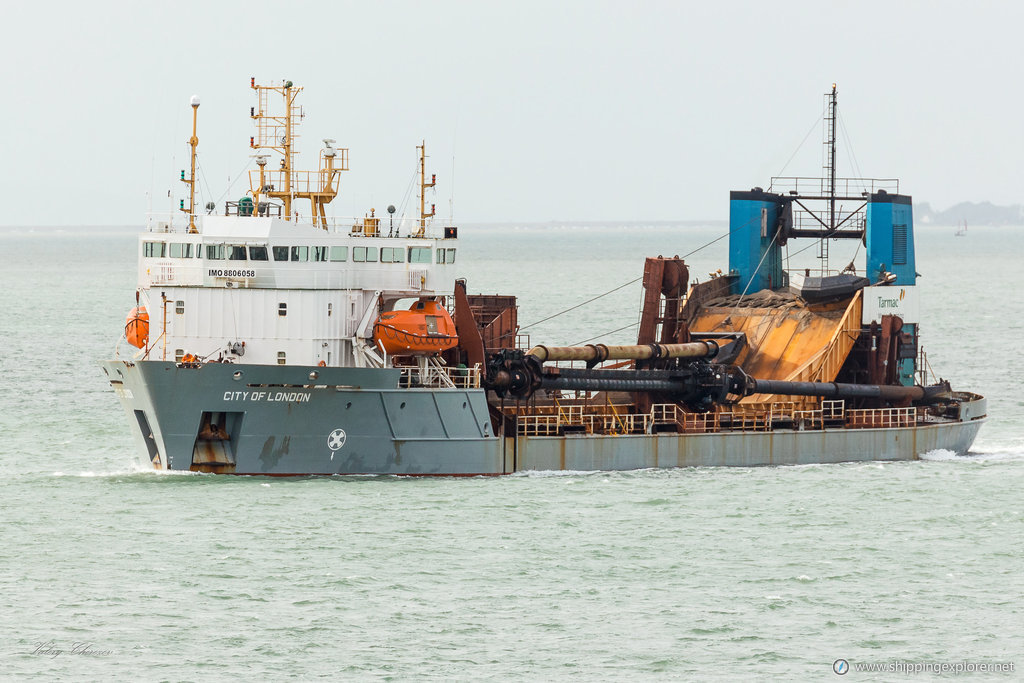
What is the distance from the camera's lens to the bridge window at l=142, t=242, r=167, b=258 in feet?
130

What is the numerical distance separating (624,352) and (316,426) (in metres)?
9.00

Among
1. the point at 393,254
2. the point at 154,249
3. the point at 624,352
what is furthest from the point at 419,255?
the point at 624,352

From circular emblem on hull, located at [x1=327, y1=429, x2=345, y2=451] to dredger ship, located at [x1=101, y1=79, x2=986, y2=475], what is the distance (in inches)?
1.7

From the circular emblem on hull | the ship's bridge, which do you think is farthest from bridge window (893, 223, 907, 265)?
the circular emblem on hull

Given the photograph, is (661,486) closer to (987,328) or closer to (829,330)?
(829,330)

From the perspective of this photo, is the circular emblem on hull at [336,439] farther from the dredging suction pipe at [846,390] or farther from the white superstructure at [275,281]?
the dredging suction pipe at [846,390]

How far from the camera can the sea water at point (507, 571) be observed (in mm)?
27344

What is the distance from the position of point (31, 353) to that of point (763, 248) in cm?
3908

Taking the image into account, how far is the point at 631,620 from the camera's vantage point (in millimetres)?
29234

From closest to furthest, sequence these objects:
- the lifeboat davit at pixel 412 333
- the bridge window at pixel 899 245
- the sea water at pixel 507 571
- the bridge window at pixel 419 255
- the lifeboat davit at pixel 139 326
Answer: the sea water at pixel 507 571 < the lifeboat davit at pixel 412 333 < the lifeboat davit at pixel 139 326 < the bridge window at pixel 419 255 < the bridge window at pixel 899 245

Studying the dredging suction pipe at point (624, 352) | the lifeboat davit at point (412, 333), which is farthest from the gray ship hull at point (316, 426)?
the dredging suction pipe at point (624, 352)

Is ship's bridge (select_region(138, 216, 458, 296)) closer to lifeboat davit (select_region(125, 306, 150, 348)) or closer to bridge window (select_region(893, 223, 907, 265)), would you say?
lifeboat davit (select_region(125, 306, 150, 348))

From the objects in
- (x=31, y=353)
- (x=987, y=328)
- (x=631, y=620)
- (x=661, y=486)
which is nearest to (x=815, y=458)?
(x=661, y=486)

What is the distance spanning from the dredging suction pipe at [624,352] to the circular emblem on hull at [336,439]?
5.21 metres
